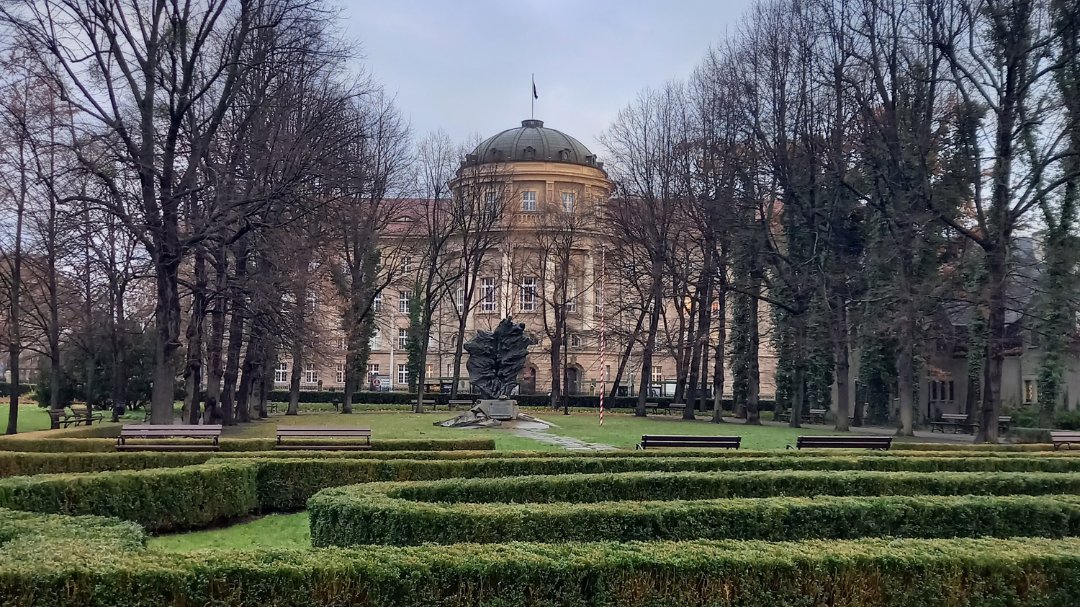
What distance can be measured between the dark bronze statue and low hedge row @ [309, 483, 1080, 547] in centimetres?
2041

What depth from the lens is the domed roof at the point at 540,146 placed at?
61353mm

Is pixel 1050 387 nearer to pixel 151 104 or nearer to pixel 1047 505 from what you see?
pixel 1047 505

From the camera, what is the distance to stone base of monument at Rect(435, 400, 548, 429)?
29766 millimetres

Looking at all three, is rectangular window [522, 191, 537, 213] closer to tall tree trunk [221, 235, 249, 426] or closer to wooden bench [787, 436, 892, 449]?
tall tree trunk [221, 235, 249, 426]

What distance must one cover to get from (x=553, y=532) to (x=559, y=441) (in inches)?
597

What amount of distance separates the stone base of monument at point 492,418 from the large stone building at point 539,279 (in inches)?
537

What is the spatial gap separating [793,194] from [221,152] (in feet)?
62.1

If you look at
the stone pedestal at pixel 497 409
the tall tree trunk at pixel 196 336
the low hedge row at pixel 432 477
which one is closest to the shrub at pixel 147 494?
the low hedge row at pixel 432 477

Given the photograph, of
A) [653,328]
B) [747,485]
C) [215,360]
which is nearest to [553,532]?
[747,485]

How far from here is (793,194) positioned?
101 feet

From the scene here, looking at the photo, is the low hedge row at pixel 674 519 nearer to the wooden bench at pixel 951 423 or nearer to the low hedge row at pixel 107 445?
the low hedge row at pixel 107 445

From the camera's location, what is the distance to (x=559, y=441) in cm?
2373

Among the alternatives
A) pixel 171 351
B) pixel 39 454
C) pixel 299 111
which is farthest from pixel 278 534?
pixel 299 111

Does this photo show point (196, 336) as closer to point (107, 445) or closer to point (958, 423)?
point (107, 445)
